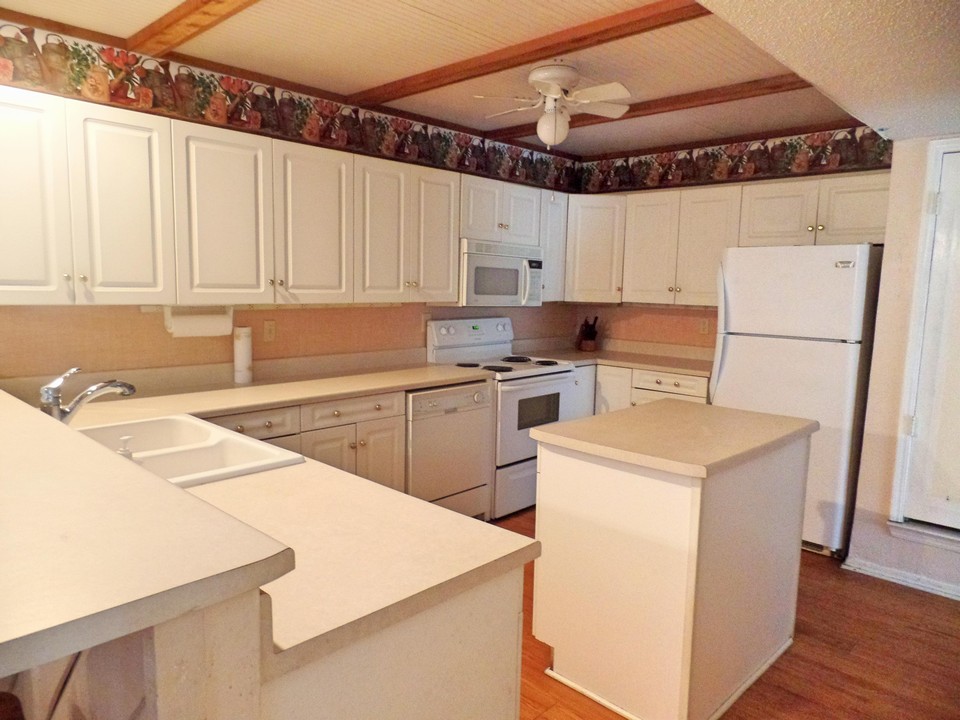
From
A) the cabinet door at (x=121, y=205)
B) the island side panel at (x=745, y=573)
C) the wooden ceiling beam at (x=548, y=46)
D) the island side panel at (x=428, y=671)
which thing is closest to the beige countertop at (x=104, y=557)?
the island side panel at (x=428, y=671)

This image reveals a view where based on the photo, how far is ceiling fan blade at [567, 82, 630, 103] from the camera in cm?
251

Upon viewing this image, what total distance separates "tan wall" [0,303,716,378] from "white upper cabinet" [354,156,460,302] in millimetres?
313

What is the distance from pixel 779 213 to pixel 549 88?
1815mm

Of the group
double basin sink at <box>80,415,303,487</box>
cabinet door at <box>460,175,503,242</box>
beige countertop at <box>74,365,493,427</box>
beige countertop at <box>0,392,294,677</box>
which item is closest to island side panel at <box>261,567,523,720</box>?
beige countertop at <box>0,392,294,677</box>

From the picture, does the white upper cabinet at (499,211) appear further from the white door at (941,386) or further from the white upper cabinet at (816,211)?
the white door at (941,386)

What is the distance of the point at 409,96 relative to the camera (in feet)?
10.8

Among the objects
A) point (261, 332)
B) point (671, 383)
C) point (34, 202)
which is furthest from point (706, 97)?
point (34, 202)

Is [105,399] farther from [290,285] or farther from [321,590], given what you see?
[321,590]

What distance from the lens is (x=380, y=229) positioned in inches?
132

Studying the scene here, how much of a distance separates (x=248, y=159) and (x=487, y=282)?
1588 millimetres

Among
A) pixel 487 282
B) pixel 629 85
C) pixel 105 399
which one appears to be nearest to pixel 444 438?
pixel 487 282

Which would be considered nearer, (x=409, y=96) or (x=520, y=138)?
(x=409, y=96)

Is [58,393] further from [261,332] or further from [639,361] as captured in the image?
[639,361]

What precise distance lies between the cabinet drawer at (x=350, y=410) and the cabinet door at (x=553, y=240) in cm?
166
